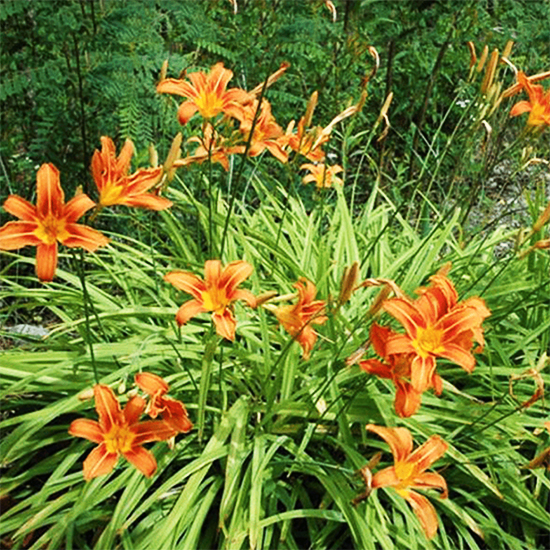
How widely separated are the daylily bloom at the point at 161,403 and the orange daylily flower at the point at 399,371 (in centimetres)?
40

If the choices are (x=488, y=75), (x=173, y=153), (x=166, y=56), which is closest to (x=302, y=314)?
(x=173, y=153)

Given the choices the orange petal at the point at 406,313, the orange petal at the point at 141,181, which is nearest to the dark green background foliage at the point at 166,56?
the orange petal at the point at 141,181

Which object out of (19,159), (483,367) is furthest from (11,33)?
(483,367)

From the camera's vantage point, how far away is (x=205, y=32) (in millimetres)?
3076

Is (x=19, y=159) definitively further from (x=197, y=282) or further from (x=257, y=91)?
(x=197, y=282)

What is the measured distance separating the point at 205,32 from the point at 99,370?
1.46m

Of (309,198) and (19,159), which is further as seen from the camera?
(309,198)

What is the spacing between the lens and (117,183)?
1611mm

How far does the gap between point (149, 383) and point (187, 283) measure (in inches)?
8.8

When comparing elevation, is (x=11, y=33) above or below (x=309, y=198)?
above

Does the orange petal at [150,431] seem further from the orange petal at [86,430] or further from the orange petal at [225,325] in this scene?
the orange petal at [225,325]

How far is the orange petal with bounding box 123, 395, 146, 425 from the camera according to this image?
1.63m

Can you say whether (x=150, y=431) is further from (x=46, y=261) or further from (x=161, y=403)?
(x=46, y=261)

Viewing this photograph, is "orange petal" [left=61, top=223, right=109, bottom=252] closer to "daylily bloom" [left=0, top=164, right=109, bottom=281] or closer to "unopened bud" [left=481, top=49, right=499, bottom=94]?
"daylily bloom" [left=0, top=164, right=109, bottom=281]
